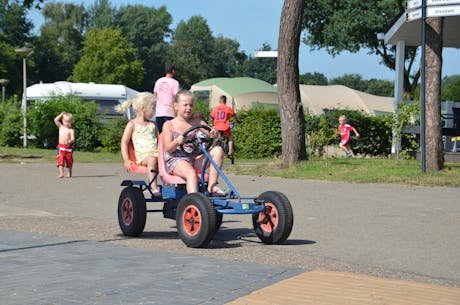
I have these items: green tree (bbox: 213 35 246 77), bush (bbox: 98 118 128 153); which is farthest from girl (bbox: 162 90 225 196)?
green tree (bbox: 213 35 246 77)

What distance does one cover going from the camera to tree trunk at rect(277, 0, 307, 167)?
56.6ft

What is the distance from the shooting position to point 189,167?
7.88 metres

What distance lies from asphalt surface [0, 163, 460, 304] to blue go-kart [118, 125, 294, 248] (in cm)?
14

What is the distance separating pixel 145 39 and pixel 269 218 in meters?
109

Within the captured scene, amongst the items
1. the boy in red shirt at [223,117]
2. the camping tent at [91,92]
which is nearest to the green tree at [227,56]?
the camping tent at [91,92]

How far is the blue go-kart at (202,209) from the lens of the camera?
7215 mm

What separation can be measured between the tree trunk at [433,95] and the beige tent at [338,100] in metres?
24.2

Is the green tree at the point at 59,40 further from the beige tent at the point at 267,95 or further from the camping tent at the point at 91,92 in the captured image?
the camping tent at the point at 91,92

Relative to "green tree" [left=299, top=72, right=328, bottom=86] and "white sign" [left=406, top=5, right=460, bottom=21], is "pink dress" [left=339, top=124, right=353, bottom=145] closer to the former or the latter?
"white sign" [left=406, top=5, right=460, bottom=21]

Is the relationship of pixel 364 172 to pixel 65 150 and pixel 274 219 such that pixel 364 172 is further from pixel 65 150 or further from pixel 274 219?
pixel 274 219

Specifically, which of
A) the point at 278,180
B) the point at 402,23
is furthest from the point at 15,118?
the point at 278,180

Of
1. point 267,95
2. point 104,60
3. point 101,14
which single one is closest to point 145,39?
point 101,14

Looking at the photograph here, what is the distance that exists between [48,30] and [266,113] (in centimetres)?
8736

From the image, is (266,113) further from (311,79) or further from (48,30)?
(311,79)
